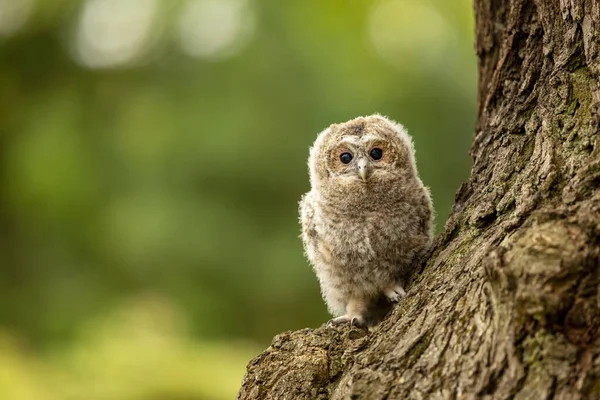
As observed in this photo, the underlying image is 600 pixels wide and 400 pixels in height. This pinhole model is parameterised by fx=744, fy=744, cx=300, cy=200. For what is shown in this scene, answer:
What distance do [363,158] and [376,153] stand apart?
0.28 ft

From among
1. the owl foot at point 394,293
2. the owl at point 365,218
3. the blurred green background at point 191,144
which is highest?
the blurred green background at point 191,144

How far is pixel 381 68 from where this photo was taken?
21.5 feet

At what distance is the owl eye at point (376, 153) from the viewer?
3.49 meters

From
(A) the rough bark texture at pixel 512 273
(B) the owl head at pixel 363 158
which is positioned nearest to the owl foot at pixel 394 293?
(A) the rough bark texture at pixel 512 273

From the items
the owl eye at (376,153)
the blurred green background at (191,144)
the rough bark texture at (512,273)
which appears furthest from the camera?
the blurred green background at (191,144)

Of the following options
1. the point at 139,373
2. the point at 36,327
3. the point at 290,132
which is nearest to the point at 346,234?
the point at 139,373

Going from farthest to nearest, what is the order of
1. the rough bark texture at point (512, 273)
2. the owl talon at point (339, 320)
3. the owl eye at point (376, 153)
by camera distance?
the owl eye at point (376, 153) < the owl talon at point (339, 320) < the rough bark texture at point (512, 273)

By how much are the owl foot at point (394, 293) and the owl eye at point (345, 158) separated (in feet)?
2.21

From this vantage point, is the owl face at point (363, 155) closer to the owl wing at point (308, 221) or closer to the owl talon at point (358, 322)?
the owl wing at point (308, 221)

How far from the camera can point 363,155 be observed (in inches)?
136

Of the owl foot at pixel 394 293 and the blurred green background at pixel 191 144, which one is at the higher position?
the blurred green background at pixel 191 144

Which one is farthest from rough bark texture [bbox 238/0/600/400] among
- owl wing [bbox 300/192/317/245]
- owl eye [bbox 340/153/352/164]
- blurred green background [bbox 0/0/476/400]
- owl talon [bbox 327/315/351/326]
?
blurred green background [bbox 0/0/476/400]

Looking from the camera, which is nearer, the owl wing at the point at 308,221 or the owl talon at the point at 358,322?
the owl talon at the point at 358,322

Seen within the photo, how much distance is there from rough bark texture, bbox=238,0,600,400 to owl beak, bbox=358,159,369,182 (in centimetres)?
53
